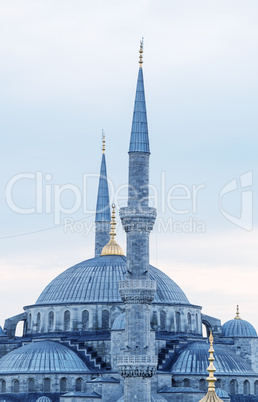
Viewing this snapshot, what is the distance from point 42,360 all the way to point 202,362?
344 inches

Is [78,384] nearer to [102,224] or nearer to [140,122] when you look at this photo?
[102,224]

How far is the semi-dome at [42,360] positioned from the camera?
78750 mm

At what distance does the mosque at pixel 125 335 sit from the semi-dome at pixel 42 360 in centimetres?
5

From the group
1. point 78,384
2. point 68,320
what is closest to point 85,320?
point 68,320

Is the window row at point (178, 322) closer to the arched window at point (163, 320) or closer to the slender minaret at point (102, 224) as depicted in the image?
the arched window at point (163, 320)

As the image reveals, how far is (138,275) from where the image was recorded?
68500 millimetres

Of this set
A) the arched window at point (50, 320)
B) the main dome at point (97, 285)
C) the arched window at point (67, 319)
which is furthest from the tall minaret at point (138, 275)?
the arched window at point (50, 320)

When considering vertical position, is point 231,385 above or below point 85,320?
below

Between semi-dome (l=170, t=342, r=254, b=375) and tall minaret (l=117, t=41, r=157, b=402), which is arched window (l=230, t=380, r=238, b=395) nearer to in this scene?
semi-dome (l=170, t=342, r=254, b=375)

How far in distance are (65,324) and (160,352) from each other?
6357 millimetres

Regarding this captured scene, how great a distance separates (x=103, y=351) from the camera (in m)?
81.5

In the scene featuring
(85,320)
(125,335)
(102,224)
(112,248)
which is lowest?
(125,335)

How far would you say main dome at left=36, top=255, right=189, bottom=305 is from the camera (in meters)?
84.1

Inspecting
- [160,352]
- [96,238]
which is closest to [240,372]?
[160,352]
